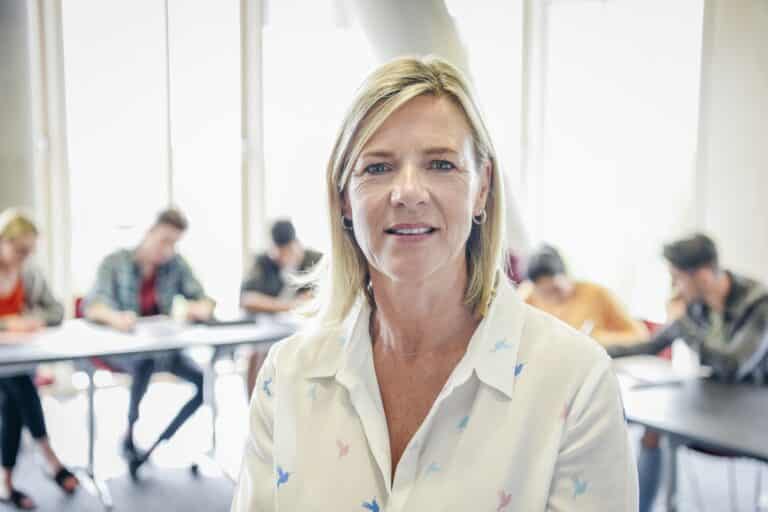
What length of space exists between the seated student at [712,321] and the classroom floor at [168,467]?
708 millimetres

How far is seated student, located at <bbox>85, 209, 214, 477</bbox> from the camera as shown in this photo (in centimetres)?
418

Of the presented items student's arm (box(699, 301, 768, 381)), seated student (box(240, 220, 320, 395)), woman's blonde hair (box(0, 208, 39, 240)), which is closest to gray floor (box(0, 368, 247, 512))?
seated student (box(240, 220, 320, 395))

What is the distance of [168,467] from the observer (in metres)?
4.24

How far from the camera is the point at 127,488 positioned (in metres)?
3.90

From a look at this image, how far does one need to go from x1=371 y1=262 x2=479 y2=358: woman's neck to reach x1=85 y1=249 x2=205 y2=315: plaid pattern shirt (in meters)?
3.35

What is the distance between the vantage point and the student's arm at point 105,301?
405 cm

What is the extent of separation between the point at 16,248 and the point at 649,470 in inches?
123

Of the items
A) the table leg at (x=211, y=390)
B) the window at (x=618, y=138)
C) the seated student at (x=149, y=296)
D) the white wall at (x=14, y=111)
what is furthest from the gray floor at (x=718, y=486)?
the white wall at (x=14, y=111)

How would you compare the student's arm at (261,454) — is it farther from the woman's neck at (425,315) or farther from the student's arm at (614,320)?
the student's arm at (614,320)

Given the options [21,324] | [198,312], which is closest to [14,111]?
[21,324]

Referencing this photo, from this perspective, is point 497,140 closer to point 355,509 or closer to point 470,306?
point 470,306

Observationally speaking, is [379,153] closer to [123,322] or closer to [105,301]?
[123,322]

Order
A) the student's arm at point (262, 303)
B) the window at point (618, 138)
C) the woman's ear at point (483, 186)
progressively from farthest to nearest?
1. the window at point (618, 138)
2. the student's arm at point (262, 303)
3. the woman's ear at point (483, 186)

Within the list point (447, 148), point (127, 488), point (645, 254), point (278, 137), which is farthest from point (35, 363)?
point (645, 254)
